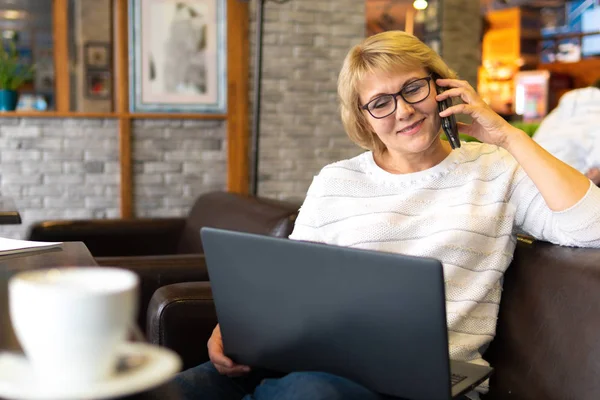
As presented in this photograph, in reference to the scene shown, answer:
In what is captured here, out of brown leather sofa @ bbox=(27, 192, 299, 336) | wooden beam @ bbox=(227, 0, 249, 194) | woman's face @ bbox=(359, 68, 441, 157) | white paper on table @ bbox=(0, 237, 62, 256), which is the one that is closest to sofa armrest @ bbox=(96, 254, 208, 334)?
brown leather sofa @ bbox=(27, 192, 299, 336)

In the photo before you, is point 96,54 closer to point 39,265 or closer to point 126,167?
point 126,167

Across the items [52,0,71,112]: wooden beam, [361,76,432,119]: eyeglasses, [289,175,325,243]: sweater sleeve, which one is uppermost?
[52,0,71,112]: wooden beam

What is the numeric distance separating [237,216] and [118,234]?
2.51 ft

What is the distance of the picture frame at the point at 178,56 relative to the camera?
423 cm

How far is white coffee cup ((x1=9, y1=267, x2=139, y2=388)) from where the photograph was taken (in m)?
0.52

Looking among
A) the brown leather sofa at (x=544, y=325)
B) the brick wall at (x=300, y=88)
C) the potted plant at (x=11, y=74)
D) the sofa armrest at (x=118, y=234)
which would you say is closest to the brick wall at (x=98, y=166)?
the potted plant at (x=11, y=74)

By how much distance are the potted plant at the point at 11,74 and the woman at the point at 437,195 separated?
9.47ft

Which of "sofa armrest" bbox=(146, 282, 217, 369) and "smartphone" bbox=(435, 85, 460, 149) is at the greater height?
"smartphone" bbox=(435, 85, 460, 149)

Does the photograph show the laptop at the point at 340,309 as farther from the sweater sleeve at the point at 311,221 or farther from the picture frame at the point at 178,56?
the picture frame at the point at 178,56

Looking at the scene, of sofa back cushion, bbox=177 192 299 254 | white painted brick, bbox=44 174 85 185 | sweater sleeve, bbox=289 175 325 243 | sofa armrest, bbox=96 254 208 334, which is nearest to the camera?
sweater sleeve, bbox=289 175 325 243

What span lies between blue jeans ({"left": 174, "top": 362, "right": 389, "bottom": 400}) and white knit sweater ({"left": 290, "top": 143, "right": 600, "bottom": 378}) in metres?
0.41

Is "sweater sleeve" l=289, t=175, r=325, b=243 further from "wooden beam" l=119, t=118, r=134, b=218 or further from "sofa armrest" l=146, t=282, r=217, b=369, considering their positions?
"wooden beam" l=119, t=118, r=134, b=218

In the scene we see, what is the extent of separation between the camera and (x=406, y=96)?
1.63 m

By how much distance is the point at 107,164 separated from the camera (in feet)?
13.9
